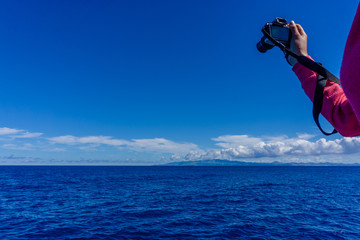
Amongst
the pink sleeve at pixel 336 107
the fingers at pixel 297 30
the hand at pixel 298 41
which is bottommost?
the pink sleeve at pixel 336 107

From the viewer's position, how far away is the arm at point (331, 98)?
1.20 meters

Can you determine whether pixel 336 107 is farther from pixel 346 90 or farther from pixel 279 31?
pixel 279 31

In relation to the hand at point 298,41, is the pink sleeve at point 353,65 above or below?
below

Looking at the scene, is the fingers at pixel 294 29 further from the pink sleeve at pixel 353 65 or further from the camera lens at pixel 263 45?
the pink sleeve at pixel 353 65

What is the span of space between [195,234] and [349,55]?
18.9 meters

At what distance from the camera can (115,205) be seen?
27453 mm

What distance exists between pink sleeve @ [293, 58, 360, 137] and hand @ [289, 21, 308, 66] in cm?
18

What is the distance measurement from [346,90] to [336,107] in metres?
0.42

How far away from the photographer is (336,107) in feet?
4.16

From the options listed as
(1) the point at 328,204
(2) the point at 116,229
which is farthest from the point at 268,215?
(2) the point at 116,229

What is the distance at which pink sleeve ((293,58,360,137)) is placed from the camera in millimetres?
1184

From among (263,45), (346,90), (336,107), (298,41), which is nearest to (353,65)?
(346,90)

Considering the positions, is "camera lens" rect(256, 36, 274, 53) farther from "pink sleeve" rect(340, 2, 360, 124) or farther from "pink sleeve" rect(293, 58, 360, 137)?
"pink sleeve" rect(340, 2, 360, 124)

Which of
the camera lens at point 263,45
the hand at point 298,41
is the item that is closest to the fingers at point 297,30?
the hand at point 298,41
